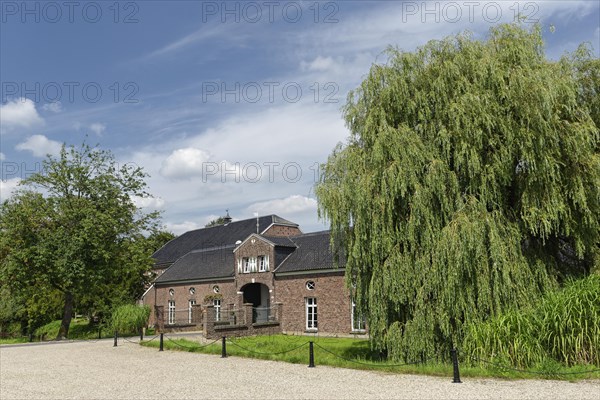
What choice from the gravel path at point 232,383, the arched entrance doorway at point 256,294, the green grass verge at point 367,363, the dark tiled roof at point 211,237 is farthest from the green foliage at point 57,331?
the gravel path at point 232,383

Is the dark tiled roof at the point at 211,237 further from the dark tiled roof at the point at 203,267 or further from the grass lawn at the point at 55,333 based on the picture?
the grass lawn at the point at 55,333

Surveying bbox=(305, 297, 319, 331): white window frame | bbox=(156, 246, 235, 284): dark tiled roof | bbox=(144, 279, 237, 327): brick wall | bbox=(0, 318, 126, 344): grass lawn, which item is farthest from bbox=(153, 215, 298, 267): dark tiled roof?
bbox=(305, 297, 319, 331): white window frame

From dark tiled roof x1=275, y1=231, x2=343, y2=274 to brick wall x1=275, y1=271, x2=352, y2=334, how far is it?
0.47 m

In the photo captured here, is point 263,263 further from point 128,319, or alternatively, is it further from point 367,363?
point 367,363

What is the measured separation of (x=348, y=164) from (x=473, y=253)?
4.20 metres

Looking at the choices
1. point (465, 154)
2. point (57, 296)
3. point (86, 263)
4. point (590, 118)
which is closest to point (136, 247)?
point (86, 263)

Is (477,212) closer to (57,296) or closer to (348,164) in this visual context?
(348,164)

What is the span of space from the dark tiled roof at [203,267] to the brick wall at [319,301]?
5.55m

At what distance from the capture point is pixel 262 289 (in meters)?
33.0

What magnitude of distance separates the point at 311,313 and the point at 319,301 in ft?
3.19

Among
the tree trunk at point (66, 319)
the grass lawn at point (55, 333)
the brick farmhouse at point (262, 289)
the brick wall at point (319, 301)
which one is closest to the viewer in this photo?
the brick wall at point (319, 301)

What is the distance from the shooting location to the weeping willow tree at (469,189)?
39.7 ft

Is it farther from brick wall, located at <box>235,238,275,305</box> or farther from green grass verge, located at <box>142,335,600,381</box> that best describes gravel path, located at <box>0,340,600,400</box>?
brick wall, located at <box>235,238,275,305</box>

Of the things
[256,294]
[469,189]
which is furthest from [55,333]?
[469,189]
